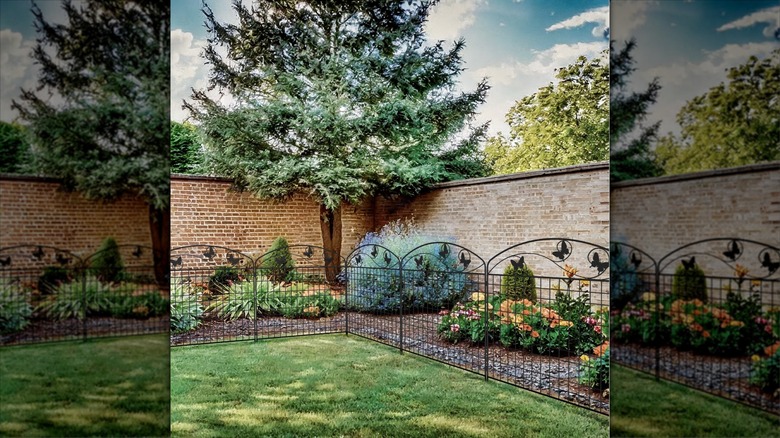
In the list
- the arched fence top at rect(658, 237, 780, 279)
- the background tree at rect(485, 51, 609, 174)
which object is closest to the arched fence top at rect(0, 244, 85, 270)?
the arched fence top at rect(658, 237, 780, 279)

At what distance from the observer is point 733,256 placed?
1341mm

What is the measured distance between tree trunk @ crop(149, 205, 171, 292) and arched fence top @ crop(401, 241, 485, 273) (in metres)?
3.00

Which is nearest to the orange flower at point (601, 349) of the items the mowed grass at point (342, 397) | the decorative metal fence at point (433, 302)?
the decorative metal fence at point (433, 302)

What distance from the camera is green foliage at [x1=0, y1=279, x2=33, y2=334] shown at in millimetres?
1399

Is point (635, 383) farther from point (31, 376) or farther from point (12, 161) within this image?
point (12, 161)

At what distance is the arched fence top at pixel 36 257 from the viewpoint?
1357mm

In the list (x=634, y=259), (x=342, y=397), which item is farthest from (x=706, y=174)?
(x=342, y=397)

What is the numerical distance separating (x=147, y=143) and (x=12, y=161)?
1.30 ft

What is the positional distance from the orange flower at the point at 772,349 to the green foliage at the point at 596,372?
225 cm

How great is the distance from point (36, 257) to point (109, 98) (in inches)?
17.0

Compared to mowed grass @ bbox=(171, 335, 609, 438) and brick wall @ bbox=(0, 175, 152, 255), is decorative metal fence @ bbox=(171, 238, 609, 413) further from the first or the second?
brick wall @ bbox=(0, 175, 152, 255)

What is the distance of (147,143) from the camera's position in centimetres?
127

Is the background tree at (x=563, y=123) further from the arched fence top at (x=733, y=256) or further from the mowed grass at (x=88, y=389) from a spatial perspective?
the mowed grass at (x=88, y=389)

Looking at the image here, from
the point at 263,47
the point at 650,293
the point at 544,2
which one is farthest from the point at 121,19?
the point at 544,2
